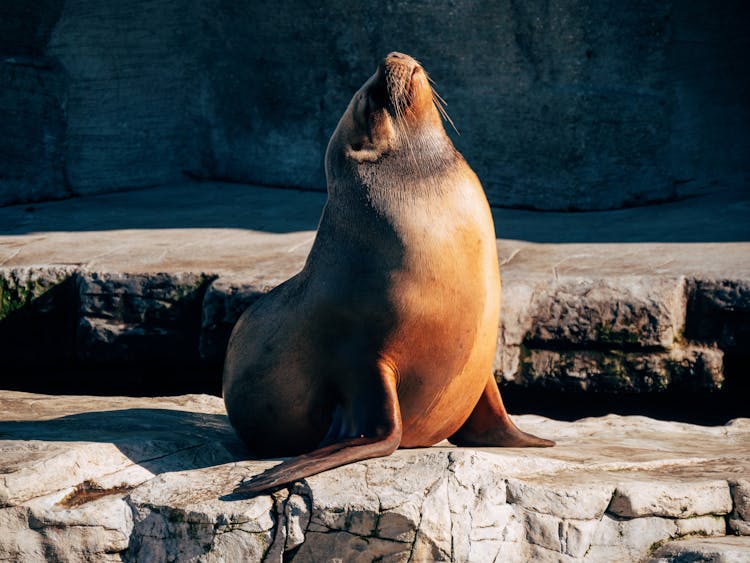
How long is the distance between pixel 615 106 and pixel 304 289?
4602 mm

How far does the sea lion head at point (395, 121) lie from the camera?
3.59 meters

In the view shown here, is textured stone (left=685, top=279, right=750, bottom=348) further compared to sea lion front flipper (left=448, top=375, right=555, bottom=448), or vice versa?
textured stone (left=685, top=279, right=750, bottom=348)

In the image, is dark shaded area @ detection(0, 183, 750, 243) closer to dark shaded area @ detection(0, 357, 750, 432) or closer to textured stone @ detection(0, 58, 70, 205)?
textured stone @ detection(0, 58, 70, 205)

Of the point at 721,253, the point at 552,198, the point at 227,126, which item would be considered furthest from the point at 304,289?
the point at 227,126

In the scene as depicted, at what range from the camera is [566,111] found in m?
7.69

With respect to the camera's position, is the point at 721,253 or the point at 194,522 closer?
the point at 194,522

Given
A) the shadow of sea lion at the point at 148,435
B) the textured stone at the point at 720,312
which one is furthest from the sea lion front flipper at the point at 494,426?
the textured stone at the point at 720,312

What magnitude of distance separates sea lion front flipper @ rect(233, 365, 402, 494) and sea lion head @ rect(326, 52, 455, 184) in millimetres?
767

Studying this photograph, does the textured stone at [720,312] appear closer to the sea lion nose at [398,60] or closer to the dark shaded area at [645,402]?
the dark shaded area at [645,402]

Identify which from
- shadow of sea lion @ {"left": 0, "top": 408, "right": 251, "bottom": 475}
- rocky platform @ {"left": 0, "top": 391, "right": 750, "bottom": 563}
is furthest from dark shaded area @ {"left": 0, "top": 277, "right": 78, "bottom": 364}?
rocky platform @ {"left": 0, "top": 391, "right": 750, "bottom": 563}

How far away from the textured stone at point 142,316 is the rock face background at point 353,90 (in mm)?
3139

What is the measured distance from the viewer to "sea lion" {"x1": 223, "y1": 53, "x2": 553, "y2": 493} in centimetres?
336

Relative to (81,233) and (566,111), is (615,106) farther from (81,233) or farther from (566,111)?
(81,233)

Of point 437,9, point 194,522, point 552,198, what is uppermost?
point 437,9
